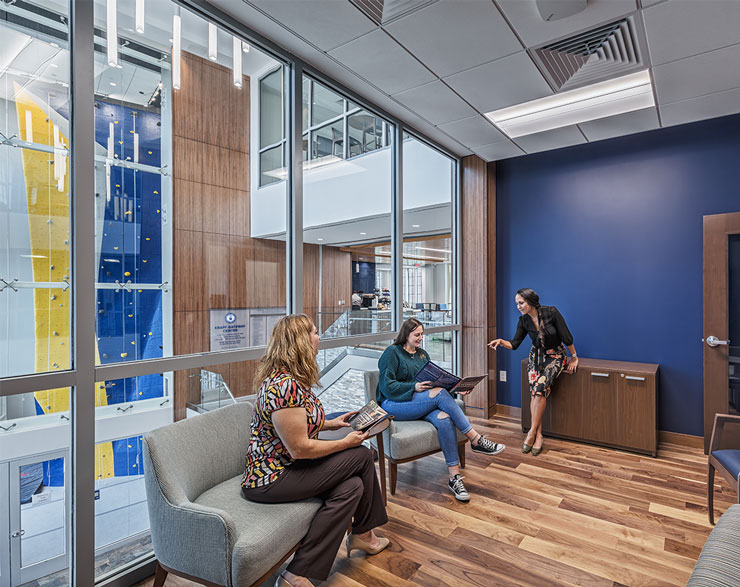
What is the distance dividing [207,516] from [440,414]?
6.03 ft

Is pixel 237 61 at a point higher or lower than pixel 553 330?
higher

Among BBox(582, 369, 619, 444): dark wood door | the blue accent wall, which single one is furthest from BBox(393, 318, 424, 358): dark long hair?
the blue accent wall

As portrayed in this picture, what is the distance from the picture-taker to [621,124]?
3760mm

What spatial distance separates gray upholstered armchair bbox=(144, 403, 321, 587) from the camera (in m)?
1.51

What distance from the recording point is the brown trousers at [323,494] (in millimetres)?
1774

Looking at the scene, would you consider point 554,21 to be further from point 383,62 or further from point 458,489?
point 458,489

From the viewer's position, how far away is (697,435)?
3.83 meters

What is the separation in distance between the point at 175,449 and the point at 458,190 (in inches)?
159

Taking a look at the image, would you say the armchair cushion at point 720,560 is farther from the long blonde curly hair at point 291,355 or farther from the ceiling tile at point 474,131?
the ceiling tile at point 474,131

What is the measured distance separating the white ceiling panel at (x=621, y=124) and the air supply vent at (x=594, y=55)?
752 millimetres

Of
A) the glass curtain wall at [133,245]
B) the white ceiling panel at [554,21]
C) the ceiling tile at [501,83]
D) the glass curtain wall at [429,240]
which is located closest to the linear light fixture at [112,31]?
the glass curtain wall at [133,245]

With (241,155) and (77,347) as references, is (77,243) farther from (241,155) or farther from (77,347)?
(241,155)

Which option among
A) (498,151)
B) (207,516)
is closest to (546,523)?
(207,516)

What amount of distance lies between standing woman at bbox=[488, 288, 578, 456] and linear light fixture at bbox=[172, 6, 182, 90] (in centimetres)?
307
